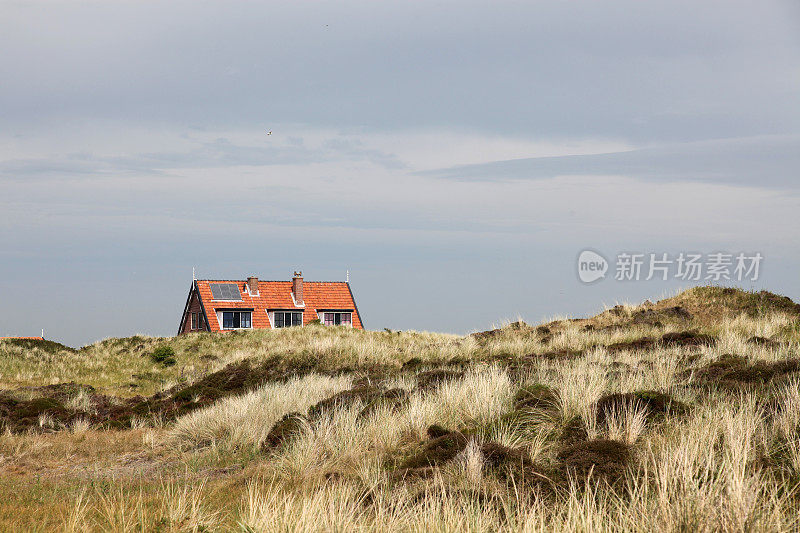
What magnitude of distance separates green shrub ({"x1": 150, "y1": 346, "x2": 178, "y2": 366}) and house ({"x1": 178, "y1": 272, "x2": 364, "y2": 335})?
13.0 meters

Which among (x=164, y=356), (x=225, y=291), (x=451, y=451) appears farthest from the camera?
(x=225, y=291)

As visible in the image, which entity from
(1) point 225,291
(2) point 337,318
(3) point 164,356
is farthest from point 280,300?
(3) point 164,356

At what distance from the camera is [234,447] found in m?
10.5

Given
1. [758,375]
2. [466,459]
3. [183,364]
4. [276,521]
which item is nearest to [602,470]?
[466,459]

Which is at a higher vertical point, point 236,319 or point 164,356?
point 236,319

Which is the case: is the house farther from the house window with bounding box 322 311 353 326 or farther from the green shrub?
the green shrub

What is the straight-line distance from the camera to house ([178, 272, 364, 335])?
4881 centimetres

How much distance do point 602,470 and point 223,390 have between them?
1482 centimetres

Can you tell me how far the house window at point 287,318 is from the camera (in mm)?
50562

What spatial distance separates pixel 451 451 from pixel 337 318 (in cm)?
4547

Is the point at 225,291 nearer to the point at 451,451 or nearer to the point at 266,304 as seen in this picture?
the point at 266,304

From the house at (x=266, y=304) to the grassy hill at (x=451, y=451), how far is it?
96.6ft

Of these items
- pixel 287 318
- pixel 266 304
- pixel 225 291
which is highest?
pixel 225 291

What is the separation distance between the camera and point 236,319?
49156mm
